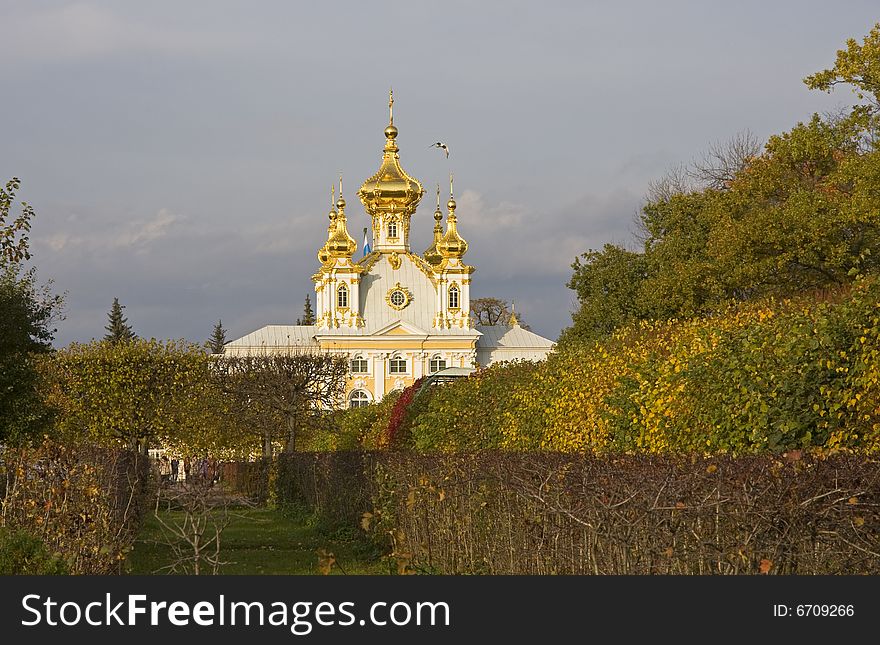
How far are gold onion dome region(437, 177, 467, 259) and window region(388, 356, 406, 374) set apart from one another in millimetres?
10095

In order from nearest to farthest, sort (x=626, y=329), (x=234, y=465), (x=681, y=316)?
1. (x=626, y=329)
2. (x=681, y=316)
3. (x=234, y=465)

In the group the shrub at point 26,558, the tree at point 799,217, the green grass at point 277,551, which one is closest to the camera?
the shrub at point 26,558

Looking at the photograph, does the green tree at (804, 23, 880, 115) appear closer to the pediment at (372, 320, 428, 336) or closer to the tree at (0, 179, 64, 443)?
the tree at (0, 179, 64, 443)

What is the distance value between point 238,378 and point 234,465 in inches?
137

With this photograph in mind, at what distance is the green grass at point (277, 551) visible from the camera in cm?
1773

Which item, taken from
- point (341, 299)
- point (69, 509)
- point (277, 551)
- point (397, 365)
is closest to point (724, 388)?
point (69, 509)

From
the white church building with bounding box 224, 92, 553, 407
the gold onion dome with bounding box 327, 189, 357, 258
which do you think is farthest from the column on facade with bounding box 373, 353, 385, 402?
the gold onion dome with bounding box 327, 189, 357, 258

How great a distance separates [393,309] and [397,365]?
586cm

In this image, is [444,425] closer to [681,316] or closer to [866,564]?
[681,316]

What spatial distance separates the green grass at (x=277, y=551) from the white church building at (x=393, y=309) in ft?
267

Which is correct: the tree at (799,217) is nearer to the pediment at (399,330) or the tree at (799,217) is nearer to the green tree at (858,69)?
the green tree at (858,69)

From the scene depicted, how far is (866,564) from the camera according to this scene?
750 cm

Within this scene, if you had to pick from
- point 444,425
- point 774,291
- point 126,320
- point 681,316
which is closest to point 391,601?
point 444,425

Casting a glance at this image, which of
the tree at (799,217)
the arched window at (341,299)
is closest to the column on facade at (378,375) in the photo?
the arched window at (341,299)
